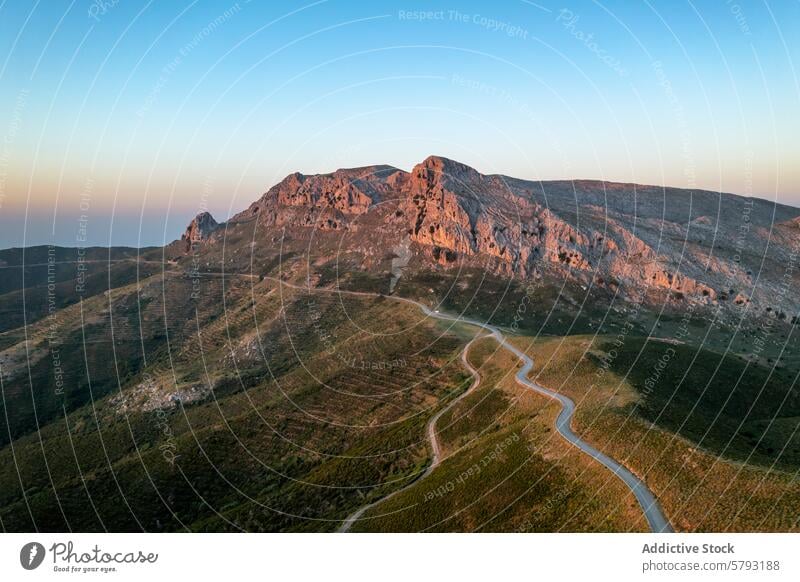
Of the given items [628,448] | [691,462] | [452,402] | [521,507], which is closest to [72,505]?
[452,402]

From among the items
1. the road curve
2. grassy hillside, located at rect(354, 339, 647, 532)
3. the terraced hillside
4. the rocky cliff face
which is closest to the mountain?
grassy hillside, located at rect(354, 339, 647, 532)

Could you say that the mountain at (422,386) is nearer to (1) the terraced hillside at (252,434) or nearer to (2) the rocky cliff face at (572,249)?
(1) the terraced hillside at (252,434)

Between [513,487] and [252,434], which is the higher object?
[513,487]

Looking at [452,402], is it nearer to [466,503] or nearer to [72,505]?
[466,503]

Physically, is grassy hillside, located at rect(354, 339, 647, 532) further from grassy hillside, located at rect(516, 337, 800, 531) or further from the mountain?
grassy hillside, located at rect(516, 337, 800, 531)

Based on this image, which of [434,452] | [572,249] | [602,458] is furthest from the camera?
[572,249]

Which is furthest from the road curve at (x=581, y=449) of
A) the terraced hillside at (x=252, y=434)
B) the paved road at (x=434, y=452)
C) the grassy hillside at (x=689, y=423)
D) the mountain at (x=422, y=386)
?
the terraced hillside at (x=252, y=434)

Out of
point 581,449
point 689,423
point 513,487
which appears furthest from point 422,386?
point 689,423

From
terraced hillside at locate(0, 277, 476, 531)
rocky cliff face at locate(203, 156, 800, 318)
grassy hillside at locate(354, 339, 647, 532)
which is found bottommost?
terraced hillside at locate(0, 277, 476, 531)

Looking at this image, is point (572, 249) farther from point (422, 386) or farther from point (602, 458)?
point (602, 458)

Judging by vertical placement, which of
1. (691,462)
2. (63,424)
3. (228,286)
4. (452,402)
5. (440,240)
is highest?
(440,240)
